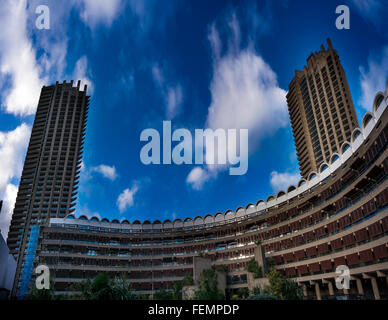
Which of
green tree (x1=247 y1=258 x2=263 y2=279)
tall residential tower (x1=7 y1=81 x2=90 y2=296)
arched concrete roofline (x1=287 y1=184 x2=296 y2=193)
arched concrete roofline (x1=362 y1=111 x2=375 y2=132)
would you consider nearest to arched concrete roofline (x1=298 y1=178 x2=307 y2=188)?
arched concrete roofline (x1=287 y1=184 x2=296 y2=193)

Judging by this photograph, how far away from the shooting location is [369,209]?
40969 millimetres

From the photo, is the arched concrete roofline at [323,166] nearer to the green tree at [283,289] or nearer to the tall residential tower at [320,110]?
the green tree at [283,289]

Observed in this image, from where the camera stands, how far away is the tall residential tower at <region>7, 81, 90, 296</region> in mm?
135625

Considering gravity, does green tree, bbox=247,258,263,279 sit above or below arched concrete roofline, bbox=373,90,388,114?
below

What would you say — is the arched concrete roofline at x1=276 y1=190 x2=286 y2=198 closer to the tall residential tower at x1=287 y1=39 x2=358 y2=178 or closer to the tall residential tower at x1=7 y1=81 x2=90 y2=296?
the tall residential tower at x1=287 y1=39 x2=358 y2=178

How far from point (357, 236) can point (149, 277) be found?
181ft

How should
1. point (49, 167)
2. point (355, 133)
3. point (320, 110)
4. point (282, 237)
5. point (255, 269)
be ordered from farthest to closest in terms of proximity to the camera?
point (49, 167) → point (320, 110) → point (282, 237) → point (255, 269) → point (355, 133)

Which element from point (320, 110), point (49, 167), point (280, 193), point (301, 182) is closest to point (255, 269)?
point (280, 193)

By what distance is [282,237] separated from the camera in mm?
65750

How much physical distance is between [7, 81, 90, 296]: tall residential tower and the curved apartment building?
2112 inches

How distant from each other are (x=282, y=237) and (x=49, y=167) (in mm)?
126762

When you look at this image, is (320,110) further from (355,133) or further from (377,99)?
(377,99)

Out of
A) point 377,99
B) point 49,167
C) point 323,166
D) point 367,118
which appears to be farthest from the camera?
point 49,167
